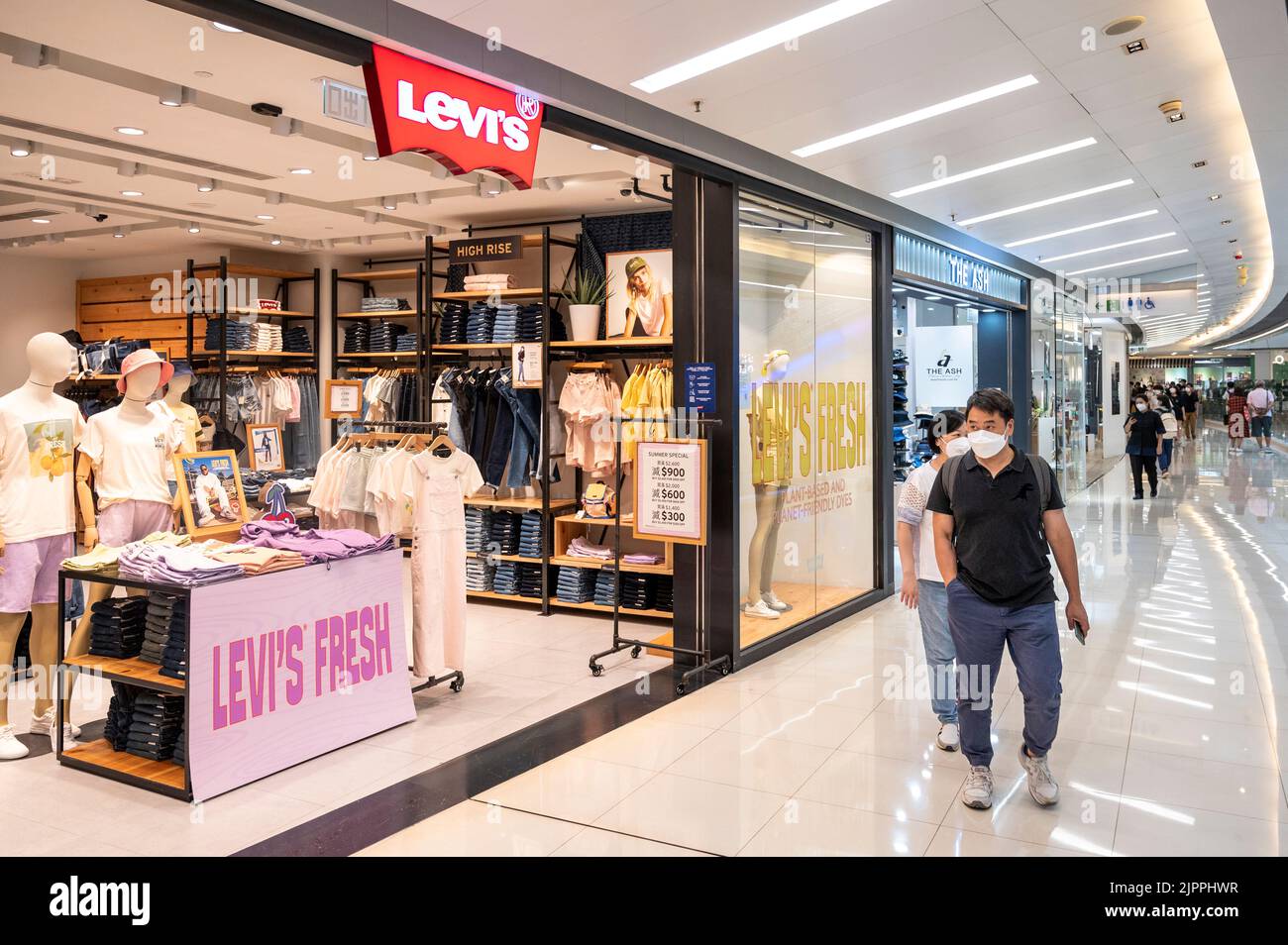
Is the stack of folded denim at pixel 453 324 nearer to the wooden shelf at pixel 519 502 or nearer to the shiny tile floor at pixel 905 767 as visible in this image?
the wooden shelf at pixel 519 502

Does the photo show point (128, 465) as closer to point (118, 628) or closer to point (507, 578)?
point (118, 628)

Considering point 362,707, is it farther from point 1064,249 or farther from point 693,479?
point 1064,249

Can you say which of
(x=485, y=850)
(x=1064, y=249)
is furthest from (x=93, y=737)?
(x=1064, y=249)

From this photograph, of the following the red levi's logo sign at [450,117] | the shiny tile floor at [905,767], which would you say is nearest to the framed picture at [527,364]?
the shiny tile floor at [905,767]

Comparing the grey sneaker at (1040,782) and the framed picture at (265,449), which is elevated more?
the framed picture at (265,449)

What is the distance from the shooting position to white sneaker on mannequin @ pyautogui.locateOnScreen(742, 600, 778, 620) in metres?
6.10

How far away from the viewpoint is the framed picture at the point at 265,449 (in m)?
7.51

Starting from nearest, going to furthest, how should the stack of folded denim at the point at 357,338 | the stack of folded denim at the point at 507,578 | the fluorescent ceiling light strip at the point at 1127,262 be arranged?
the stack of folded denim at the point at 507,578
the stack of folded denim at the point at 357,338
the fluorescent ceiling light strip at the point at 1127,262

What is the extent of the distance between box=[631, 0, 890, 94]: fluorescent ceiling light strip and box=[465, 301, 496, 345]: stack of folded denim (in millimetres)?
3501

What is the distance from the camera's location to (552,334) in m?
7.46

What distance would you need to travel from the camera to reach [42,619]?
452 cm

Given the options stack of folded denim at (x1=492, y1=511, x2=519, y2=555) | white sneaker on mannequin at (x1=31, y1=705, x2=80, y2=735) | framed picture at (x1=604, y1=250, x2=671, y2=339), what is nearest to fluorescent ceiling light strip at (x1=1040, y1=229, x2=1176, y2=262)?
framed picture at (x1=604, y1=250, x2=671, y2=339)

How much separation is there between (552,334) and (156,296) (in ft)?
19.1

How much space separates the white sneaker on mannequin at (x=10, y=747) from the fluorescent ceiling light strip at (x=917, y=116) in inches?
202
